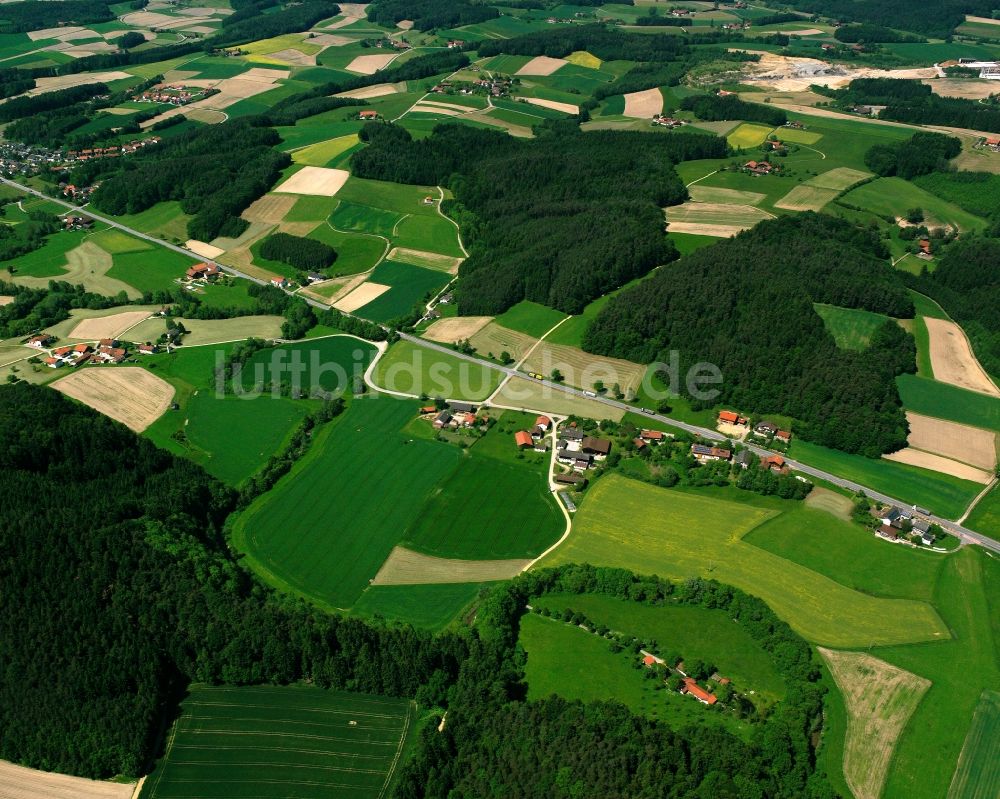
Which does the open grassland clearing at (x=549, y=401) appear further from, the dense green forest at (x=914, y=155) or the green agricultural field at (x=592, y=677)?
the dense green forest at (x=914, y=155)

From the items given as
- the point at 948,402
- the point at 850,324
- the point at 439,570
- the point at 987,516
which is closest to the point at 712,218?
the point at 850,324

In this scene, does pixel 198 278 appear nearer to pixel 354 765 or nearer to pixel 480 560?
pixel 480 560

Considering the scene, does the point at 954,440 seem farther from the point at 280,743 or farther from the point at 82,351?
the point at 82,351

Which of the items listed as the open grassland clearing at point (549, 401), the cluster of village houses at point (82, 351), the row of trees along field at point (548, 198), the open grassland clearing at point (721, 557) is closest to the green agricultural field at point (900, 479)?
the open grassland clearing at point (721, 557)

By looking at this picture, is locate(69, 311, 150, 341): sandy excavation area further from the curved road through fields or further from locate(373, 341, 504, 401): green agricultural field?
locate(373, 341, 504, 401): green agricultural field

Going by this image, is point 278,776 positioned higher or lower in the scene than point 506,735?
lower

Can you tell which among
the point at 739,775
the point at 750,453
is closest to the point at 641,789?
the point at 739,775
